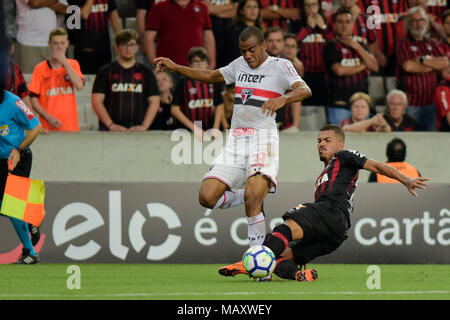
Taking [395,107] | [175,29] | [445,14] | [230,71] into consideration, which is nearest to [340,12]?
[395,107]

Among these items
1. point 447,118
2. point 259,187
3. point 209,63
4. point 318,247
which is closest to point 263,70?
point 259,187

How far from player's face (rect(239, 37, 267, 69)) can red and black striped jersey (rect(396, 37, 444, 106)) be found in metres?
5.17

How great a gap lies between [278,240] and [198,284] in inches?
29.8

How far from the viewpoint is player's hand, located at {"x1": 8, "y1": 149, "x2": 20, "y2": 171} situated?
9.88 meters

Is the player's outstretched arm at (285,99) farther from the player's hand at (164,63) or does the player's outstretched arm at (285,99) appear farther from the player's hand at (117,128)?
the player's hand at (117,128)

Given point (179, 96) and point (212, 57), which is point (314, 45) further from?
point (179, 96)

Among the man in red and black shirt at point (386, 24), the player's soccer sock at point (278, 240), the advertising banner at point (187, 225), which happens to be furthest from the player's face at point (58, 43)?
the man in red and black shirt at point (386, 24)

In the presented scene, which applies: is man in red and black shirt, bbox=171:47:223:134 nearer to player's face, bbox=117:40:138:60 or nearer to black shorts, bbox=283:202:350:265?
player's face, bbox=117:40:138:60

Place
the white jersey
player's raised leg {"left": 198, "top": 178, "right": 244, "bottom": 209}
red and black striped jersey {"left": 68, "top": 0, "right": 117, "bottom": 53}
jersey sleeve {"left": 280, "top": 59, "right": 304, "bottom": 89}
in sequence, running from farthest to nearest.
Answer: red and black striped jersey {"left": 68, "top": 0, "right": 117, "bottom": 53}
player's raised leg {"left": 198, "top": 178, "right": 244, "bottom": 209}
the white jersey
jersey sleeve {"left": 280, "top": 59, "right": 304, "bottom": 89}

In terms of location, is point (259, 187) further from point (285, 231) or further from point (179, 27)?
point (179, 27)

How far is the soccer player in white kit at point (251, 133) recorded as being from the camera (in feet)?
28.2

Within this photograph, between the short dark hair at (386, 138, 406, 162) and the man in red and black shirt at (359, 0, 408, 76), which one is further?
the man in red and black shirt at (359, 0, 408, 76)

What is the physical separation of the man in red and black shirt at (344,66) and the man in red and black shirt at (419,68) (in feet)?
2.02

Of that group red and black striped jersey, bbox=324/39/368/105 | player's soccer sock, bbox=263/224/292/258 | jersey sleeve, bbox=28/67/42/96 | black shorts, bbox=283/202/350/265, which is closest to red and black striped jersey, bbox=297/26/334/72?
red and black striped jersey, bbox=324/39/368/105
